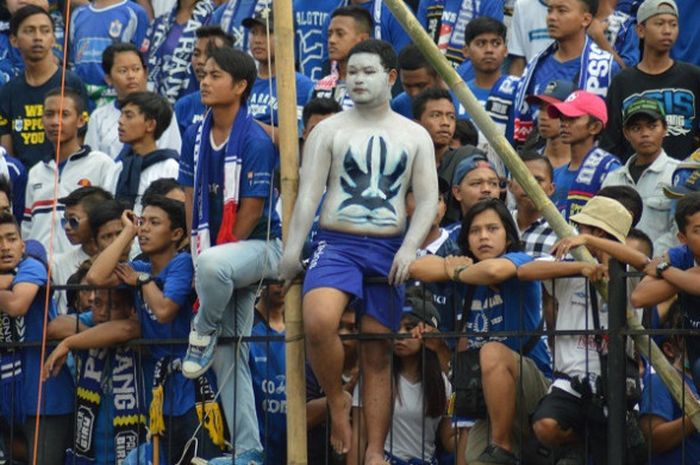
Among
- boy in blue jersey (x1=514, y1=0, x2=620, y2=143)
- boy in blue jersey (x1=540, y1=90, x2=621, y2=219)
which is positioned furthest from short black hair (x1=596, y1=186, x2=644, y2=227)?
boy in blue jersey (x1=514, y1=0, x2=620, y2=143)

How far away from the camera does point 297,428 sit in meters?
10.9

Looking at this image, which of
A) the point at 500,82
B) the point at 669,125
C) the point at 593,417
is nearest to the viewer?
the point at 593,417

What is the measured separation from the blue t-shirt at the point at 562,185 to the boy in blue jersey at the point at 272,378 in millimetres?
2236

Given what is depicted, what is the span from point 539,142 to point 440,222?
5.41 feet

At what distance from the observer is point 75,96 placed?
51.9ft

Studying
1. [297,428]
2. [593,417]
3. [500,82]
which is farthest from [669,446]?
[500,82]

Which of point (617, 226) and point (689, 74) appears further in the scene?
point (689, 74)

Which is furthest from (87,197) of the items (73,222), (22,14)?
(22,14)

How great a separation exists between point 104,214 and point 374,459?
3.04 meters

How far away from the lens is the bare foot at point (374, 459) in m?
10.7

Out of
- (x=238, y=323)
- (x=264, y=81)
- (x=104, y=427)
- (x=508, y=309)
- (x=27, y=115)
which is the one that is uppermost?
(x=264, y=81)

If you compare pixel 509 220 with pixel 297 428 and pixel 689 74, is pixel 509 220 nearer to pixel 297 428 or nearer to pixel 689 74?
pixel 297 428

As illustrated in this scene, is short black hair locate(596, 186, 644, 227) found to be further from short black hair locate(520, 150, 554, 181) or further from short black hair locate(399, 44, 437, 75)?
short black hair locate(399, 44, 437, 75)

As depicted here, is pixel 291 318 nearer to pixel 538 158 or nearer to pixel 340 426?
pixel 340 426
